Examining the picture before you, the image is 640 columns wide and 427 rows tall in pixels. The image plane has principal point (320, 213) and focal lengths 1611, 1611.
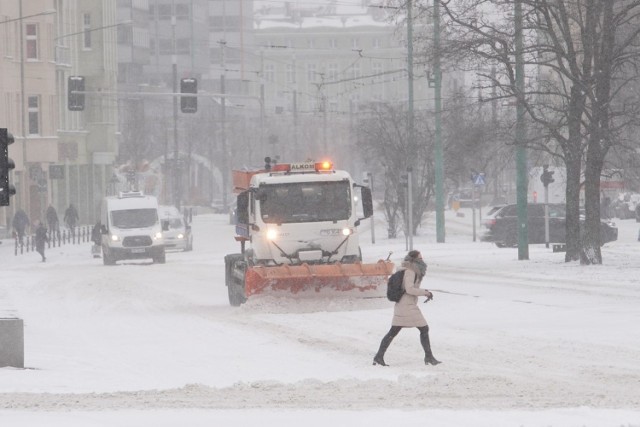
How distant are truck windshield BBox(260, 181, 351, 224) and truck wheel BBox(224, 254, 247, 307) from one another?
117cm

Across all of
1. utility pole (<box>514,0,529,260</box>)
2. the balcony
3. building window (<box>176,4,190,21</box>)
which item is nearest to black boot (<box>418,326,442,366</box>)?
utility pole (<box>514,0,529,260</box>)

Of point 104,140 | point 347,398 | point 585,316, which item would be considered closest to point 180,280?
point 585,316

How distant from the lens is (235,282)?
1180 inches

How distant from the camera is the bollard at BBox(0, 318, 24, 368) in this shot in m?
18.6

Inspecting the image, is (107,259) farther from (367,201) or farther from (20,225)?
(367,201)

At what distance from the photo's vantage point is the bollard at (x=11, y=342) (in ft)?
61.1

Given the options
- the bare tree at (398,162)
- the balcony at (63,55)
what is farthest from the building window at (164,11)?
the bare tree at (398,162)

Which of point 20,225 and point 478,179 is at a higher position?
point 478,179

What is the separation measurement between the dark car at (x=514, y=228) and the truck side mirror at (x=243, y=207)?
27583mm

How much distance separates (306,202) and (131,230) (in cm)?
2480

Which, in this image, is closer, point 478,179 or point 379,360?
point 379,360

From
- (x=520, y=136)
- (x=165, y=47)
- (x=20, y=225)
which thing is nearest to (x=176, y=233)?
(x=20, y=225)

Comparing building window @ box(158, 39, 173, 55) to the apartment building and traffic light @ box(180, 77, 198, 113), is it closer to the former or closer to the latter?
the apartment building

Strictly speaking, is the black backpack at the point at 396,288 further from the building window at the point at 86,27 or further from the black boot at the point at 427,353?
the building window at the point at 86,27
